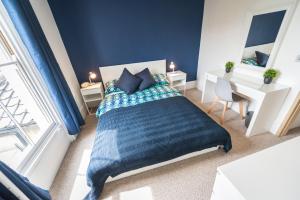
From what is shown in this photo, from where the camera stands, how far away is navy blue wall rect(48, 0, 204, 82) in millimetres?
2615

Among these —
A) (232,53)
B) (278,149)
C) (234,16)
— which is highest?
(234,16)

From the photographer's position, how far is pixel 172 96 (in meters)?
2.57

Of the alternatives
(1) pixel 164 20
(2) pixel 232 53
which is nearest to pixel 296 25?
(2) pixel 232 53

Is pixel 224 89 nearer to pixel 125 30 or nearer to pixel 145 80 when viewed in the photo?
pixel 145 80

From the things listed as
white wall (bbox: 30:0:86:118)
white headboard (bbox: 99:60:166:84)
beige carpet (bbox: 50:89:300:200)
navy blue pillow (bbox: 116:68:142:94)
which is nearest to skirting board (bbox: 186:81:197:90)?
white headboard (bbox: 99:60:166:84)

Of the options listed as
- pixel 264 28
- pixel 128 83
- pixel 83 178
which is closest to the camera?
pixel 83 178

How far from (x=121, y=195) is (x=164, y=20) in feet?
10.6

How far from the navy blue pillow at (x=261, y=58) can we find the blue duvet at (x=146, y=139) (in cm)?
131

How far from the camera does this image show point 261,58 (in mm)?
2211

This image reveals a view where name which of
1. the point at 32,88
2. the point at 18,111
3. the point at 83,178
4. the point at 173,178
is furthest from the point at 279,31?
the point at 18,111

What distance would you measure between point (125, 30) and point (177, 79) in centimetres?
159

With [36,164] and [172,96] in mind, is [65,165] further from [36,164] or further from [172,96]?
[172,96]

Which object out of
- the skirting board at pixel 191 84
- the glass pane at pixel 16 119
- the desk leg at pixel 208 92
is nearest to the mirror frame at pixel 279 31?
the desk leg at pixel 208 92

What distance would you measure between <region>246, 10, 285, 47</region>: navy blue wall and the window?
131 inches
